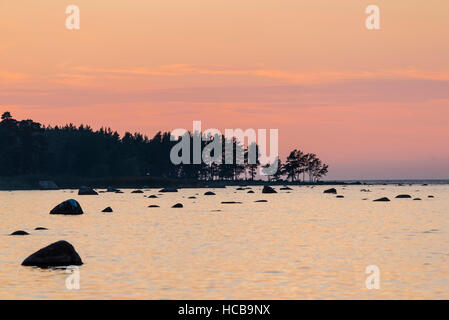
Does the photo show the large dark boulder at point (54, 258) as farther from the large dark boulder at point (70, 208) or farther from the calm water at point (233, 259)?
the large dark boulder at point (70, 208)

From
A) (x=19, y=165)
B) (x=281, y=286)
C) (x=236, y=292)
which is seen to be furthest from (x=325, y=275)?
(x=19, y=165)

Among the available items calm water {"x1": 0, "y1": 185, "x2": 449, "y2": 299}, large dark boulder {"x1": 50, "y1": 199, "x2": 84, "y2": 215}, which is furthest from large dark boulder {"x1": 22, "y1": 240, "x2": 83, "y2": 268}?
large dark boulder {"x1": 50, "y1": 199, "x2": 84, "y2": 215}

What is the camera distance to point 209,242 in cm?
4378

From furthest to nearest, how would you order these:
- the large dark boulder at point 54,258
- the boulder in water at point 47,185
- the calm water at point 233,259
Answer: the boulder in water at point 47,185, the large dark boulder at point 54,258, the calm water at point 233,259

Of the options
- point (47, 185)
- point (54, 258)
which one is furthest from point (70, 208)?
Answer: point (47, 185)

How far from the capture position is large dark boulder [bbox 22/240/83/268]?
30828 mm

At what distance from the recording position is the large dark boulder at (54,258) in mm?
30828

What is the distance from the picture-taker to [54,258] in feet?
101

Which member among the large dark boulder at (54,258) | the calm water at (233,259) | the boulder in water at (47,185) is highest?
the boulder in water at (47,185)

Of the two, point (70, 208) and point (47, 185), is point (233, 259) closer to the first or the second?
point (70, 208)

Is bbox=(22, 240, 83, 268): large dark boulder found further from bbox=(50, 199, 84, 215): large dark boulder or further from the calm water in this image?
bbox=(50, 199, 84, 215): large dark boulder

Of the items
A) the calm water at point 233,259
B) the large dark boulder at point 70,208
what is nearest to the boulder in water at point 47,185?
the large dark boulder at point 70,208
